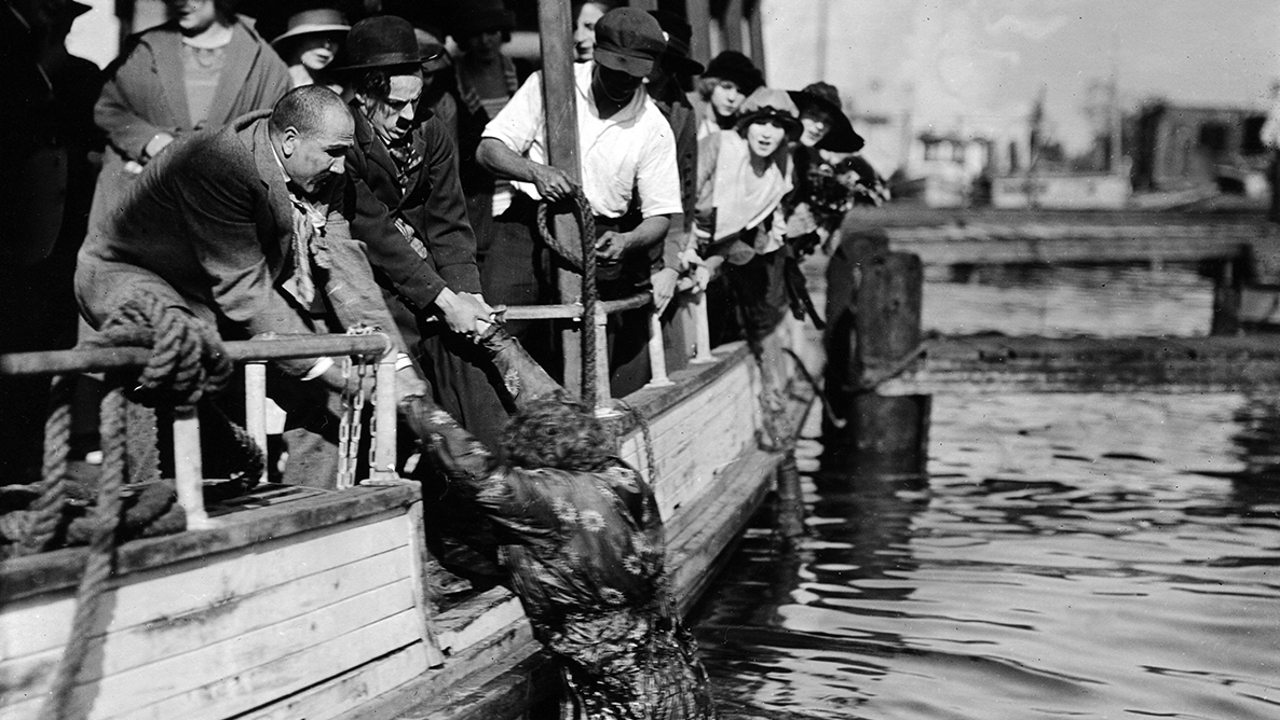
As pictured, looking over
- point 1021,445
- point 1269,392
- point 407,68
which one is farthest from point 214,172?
point 1269,392

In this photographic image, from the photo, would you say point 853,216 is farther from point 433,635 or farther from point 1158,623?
point 433,635

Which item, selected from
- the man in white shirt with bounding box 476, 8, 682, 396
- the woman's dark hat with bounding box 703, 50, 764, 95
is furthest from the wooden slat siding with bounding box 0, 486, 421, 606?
the woman's dark hat with bounding box 703, 50, 764, 95

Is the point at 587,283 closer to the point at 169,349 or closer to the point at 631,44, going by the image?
the point at 631,44

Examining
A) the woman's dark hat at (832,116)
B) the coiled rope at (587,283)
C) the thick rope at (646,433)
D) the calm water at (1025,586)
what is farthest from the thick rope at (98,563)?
the woman's dark hat at (832,116)

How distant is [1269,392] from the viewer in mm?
12953

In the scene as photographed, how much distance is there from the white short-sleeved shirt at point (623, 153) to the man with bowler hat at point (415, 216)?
27.1 inches

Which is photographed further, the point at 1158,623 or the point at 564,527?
the point at 1158,623

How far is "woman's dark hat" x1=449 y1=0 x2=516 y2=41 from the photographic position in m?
7.45

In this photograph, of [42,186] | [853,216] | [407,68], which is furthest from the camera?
[853,216]

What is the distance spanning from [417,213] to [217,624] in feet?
7.76

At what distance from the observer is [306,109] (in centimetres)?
427

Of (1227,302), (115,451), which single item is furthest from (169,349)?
(1227,302)

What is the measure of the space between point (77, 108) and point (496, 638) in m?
3.29

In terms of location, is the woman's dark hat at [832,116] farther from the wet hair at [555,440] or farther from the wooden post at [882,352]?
the wet hair at [555,440]
